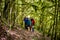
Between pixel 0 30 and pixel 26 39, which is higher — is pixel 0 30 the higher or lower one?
the higher one

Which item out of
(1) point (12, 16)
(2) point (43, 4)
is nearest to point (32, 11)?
(2) point (43, 4)

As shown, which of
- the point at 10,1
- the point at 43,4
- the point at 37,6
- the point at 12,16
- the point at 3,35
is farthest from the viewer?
the point at 37,6

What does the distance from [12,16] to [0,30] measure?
4137 millimetres

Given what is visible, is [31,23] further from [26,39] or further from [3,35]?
[3,35]

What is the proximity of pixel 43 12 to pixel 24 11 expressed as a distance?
8.77 feet

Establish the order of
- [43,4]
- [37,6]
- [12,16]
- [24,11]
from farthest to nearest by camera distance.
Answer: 1. [24,11]
2. [37,6]
3. [43,4]
4. [12,16]

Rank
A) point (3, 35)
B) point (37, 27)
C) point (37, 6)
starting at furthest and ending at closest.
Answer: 1. point (37, 27)
2. point (37, 6)
3. point (3, 35)

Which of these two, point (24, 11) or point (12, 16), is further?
point (24, 11)

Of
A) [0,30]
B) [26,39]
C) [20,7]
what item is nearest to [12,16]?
[26,39]

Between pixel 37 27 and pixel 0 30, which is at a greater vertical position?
pixel 0 30

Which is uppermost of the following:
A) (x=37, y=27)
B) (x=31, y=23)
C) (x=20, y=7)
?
(x=20, y=7)

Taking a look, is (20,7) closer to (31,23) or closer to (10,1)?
(31,23)

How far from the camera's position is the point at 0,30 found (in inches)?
369

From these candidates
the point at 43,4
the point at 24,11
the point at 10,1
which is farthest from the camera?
the point at 24,11
